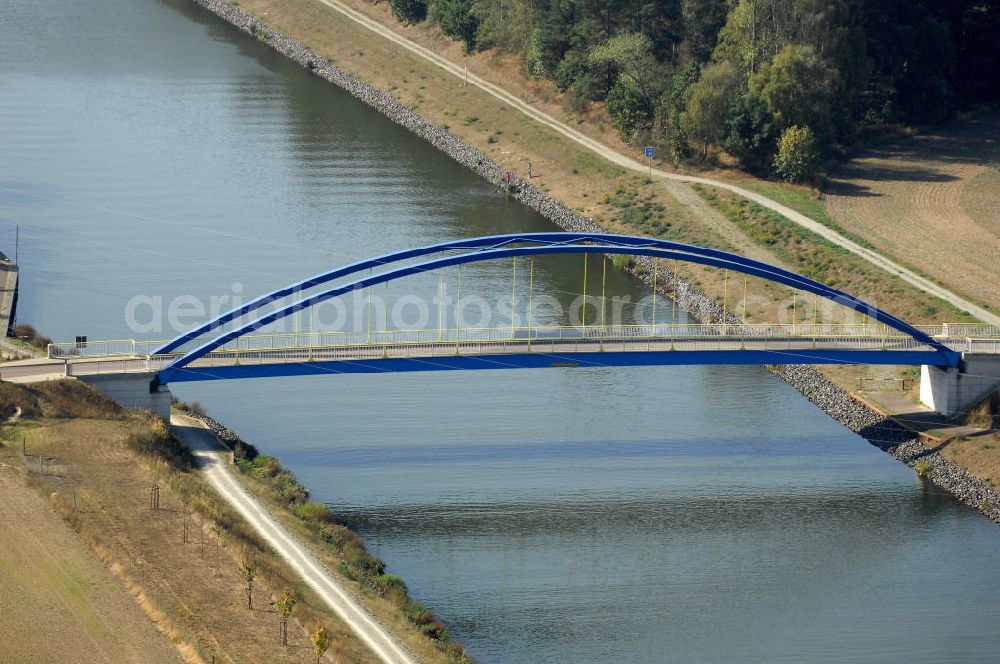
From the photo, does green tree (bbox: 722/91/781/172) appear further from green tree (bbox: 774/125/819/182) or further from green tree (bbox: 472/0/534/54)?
green tree (bbox: 472/0/534/54)

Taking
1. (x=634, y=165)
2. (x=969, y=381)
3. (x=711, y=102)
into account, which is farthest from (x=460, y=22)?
(x=969, y=381)

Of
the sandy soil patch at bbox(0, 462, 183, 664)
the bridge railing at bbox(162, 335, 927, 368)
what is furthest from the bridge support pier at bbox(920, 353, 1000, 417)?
the sandy soil patch at bbox(0, 462, 183, 664)

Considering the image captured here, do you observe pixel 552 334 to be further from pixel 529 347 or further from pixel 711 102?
pixel 711 102

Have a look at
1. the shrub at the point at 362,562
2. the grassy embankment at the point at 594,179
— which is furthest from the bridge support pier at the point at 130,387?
the grassy embankment at the point at 594,179

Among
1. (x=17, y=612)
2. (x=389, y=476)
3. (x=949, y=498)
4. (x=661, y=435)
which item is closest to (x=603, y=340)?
(x=661, y=435)

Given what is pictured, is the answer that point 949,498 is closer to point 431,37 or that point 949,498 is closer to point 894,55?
point 894,55

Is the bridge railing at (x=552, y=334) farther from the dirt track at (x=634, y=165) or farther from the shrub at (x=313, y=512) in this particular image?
the shrub at (x=313, y=512)
